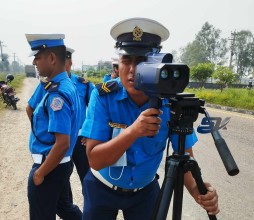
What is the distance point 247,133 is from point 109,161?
6926 millimetres

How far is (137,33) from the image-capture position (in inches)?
57.1

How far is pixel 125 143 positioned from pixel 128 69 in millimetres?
333

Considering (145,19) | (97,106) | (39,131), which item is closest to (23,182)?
(39,131)

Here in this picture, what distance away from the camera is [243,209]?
338 centimetres

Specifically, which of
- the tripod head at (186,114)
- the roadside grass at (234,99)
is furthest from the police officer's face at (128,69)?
the roadside grass at (234,99)

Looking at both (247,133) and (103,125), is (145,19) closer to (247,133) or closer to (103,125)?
(103,125)

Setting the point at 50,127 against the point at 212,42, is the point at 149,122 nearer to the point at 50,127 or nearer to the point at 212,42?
the point at 50,127

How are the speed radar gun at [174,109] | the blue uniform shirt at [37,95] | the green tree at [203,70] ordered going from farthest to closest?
the green tree at [203,70]
the blue uniform shirt at [37,95]
the speed radar gun at [174,109]

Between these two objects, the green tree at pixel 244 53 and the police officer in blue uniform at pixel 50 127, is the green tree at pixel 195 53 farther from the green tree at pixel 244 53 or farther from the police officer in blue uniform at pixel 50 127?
the police officer in blue uniform at pixel 50 127

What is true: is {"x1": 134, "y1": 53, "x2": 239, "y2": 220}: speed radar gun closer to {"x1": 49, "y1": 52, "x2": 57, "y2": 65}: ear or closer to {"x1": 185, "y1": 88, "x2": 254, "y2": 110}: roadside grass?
{"x1": 49, "y1": 52, "x2": 57, "y2": 65}: ear

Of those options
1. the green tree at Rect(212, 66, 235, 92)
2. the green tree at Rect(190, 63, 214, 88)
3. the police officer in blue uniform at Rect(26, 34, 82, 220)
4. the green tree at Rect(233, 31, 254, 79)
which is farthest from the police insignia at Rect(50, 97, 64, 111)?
the green tree at Rect(233, 31, 254, 79)

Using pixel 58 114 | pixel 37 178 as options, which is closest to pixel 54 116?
pixel 58 114

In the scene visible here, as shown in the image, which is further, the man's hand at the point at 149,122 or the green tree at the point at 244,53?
the green tree at the point at 244,53

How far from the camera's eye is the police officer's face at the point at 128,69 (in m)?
1.39
